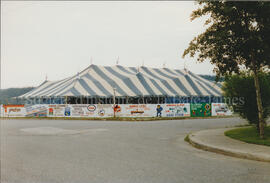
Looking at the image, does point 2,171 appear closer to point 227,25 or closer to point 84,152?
point 84,152

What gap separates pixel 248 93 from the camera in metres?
10.3

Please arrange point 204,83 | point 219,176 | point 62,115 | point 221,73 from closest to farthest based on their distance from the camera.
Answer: point 219,176 < point 221,73 < point 62,115 < point 204,83

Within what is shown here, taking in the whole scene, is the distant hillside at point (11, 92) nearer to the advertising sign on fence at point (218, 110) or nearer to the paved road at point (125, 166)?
the advertising sign on fence at point (218, 110)

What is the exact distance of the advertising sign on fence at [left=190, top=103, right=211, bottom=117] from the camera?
24.3 m

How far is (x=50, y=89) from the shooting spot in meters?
28.6

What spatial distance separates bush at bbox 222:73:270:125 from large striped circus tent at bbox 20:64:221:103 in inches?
570

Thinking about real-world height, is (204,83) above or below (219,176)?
above

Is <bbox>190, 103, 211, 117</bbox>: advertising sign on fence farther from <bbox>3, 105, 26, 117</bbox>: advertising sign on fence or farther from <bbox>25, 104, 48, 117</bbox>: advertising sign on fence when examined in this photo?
<bbox>3, 105, 26, 117</bbox>: advertising sign on fence

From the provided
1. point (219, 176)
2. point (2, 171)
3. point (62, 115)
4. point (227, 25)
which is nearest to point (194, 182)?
point (219, 176)

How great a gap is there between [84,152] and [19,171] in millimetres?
2220

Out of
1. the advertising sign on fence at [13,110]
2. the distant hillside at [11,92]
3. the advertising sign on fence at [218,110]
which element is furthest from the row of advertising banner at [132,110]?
the distant hillside at [11,92]

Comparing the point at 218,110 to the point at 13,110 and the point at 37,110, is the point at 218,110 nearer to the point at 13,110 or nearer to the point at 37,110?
the point at 37,110

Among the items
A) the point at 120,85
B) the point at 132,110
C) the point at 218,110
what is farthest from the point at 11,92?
the point at 218,110

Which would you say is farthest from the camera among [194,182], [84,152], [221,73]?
[221,73]
